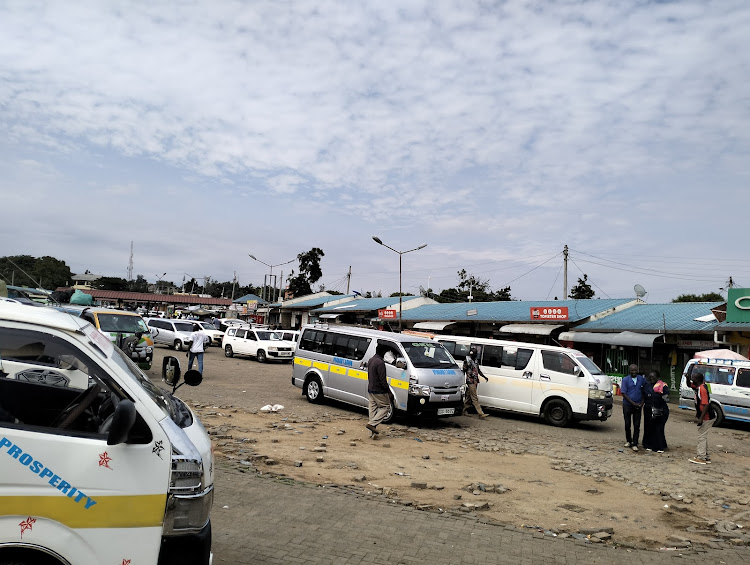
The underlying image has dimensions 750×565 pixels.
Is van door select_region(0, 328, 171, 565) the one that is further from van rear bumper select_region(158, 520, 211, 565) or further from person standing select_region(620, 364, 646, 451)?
person standing select_region(620, 364, 646, 451)

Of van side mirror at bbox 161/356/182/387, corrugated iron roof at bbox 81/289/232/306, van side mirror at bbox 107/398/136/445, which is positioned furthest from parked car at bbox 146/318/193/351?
corrugated iron roof at bbox 81/289/232/306

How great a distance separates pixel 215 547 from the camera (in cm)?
494

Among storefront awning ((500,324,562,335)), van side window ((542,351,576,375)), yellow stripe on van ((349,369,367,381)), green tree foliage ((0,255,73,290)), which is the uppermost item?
green tree foliage ((0,255,73,290))

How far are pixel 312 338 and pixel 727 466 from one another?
954cm

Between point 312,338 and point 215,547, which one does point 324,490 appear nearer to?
point 215,547

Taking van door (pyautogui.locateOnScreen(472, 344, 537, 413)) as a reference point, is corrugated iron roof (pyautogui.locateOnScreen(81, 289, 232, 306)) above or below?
above

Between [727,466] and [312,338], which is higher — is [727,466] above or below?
below

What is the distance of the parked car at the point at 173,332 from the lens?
101 feet

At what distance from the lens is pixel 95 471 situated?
2.94 m

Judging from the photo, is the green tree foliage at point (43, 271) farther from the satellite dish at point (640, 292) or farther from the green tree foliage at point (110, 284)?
the satellite dish at point (640, 292)

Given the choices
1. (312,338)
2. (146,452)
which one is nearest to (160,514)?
(146,452)

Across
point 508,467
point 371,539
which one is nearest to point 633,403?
point 508,467

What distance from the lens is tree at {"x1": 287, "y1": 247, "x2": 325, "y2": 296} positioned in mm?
70938

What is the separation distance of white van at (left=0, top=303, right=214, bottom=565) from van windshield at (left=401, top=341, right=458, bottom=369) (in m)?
9.21
